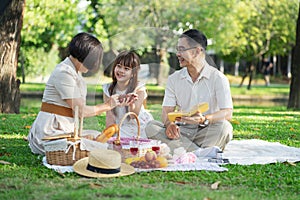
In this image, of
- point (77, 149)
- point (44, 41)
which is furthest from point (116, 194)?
point (44, 41)

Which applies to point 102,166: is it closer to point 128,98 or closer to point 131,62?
point 128,98

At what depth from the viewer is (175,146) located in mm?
5125

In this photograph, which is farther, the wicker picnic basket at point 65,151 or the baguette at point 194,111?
the baguette at point 194,111

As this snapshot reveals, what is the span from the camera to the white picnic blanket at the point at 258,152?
5.11m

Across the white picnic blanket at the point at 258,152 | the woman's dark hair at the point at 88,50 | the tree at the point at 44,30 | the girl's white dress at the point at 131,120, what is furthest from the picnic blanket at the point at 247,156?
the tree at the point at 44,30

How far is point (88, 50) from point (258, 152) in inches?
78.8

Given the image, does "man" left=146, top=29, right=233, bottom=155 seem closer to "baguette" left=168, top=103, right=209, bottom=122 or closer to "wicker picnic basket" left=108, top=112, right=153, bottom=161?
"baguette" left=168, top=103, right=209, bottom=122

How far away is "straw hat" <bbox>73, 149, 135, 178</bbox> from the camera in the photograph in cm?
421

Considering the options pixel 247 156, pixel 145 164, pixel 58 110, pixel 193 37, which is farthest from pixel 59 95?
pixel 247 156

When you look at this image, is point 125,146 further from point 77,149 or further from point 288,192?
point 288,192

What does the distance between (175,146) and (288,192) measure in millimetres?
1437

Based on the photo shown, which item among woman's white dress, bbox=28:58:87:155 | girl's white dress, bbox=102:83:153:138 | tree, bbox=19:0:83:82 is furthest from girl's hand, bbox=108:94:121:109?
tree, bbox=19:0:83:82

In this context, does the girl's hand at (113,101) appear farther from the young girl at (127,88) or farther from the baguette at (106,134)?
the baguette at (106,134)

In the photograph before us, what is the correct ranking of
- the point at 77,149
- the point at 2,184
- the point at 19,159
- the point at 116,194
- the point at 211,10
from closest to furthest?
the point at 116,194 < the point at 2,184 < the point at 77,149 < the point at 19,159 < the point at 211,10
